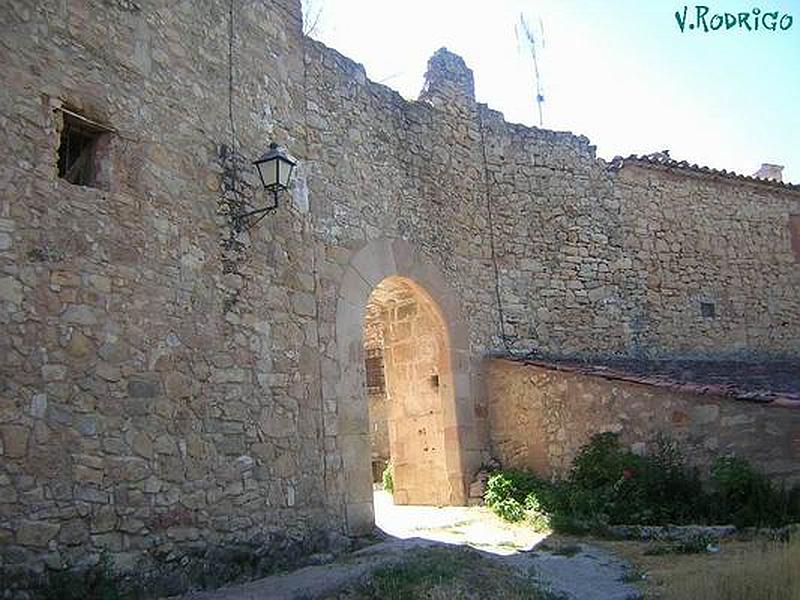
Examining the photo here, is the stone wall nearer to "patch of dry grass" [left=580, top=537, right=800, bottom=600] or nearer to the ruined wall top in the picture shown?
"patch of dry grass" [left=580, top=537, right=800, bottom=600]

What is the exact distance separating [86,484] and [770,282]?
40.2ft

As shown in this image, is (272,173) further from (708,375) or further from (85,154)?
(708,375)

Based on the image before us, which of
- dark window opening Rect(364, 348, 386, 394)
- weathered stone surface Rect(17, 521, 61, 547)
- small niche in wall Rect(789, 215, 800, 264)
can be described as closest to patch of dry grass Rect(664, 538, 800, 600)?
weathered stone surface Rect(17, 521, 61, 547)

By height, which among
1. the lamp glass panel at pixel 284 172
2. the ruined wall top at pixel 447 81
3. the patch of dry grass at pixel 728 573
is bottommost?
the patch of dry grass at pixel 728 573

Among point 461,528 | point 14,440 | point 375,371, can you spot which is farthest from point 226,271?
point 375,371

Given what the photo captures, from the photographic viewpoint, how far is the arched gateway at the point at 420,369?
8156mm

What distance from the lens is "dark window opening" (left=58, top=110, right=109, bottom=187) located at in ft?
18.7

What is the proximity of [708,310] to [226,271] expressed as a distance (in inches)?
355

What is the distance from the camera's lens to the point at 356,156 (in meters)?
8.83

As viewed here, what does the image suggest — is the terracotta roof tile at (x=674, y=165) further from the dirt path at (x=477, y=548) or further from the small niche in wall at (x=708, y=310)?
the dirt path at (x=477, y=548)

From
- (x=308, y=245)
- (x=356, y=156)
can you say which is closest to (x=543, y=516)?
(x=308, y=245)

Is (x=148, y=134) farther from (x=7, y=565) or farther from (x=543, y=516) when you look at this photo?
(x=543, y=516)

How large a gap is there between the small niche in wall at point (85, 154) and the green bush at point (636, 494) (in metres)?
5.53

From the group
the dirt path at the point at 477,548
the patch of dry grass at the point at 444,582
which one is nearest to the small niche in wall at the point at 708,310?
the dirt path at the point at 477,548
